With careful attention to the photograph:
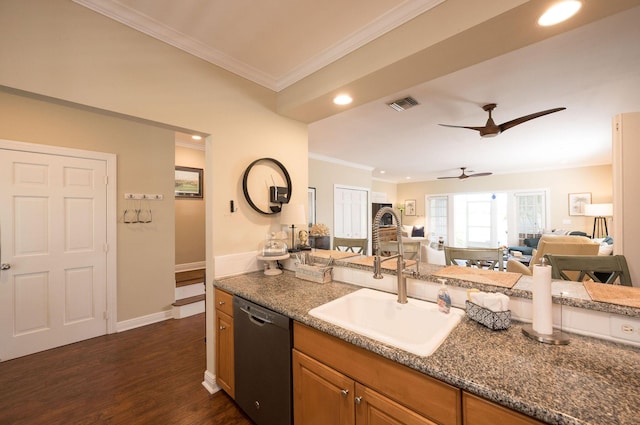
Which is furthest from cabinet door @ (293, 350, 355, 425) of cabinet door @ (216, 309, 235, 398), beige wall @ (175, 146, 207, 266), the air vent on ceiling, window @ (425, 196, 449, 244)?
window @ (425, 196, 449, 244)

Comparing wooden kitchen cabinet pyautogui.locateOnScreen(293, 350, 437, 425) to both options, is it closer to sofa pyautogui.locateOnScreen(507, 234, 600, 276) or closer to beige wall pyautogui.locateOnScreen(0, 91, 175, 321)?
sofa pyautogui.locateOnScreen(507, 234, 600, 276)

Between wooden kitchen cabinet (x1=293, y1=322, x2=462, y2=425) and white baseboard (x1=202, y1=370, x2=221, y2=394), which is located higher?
wooden kitchen cabinet (x1=293, y1=322, x2=462, y2=425)

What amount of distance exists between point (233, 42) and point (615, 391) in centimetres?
250

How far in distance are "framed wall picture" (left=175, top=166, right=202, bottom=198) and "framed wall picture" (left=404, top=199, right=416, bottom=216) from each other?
6.80 m

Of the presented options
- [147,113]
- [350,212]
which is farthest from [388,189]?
[147,113]

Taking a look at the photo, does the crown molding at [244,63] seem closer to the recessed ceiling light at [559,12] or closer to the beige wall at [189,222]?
the recessed ceiling light at [559,12]

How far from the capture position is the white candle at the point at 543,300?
1024 mm

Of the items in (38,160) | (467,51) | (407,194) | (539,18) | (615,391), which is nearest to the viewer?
(615,391)

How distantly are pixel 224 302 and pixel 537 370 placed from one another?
1.75m

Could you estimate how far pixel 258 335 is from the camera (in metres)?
1.54

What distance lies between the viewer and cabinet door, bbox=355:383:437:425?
3.01 feet

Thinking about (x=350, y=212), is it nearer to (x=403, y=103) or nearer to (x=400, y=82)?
(x=403, y=103)

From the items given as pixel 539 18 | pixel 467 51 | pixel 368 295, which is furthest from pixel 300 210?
pixel 539 18

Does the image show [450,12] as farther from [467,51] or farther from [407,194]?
[407,194]
